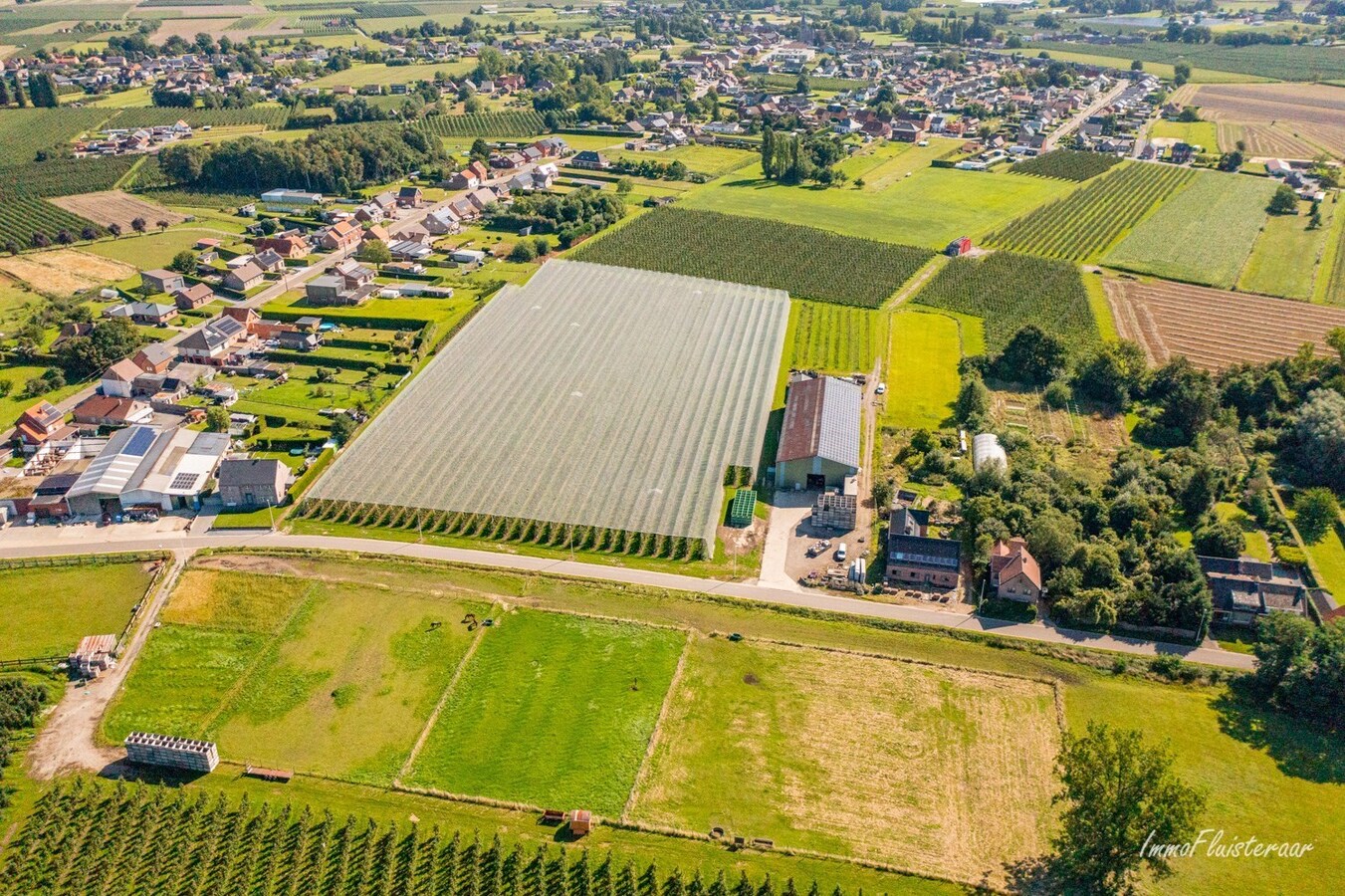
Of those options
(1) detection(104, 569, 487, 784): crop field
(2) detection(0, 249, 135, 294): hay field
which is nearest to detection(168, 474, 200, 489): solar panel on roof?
(1) detection(104, 569, 487, 784): crop field

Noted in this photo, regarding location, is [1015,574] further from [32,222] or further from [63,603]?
[32,222]

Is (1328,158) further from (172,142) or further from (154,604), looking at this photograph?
(172,142)

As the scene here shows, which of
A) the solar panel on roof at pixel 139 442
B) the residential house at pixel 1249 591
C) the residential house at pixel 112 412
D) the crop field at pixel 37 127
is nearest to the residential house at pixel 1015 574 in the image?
the residential house at pixel 1249 591

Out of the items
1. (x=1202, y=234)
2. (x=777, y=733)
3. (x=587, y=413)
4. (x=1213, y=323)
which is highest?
(x=1202, y=234)

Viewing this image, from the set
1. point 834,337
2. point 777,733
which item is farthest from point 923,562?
point 834,337

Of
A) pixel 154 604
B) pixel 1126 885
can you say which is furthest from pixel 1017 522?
pixel 154 604

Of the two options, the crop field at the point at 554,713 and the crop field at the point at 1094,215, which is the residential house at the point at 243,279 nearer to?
the crop field at the point at 554,713

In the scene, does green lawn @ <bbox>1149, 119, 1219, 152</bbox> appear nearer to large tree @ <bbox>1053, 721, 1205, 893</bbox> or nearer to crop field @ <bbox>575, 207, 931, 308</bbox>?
crop field @ <bbox>575, 207, 931, 308</bbox>
